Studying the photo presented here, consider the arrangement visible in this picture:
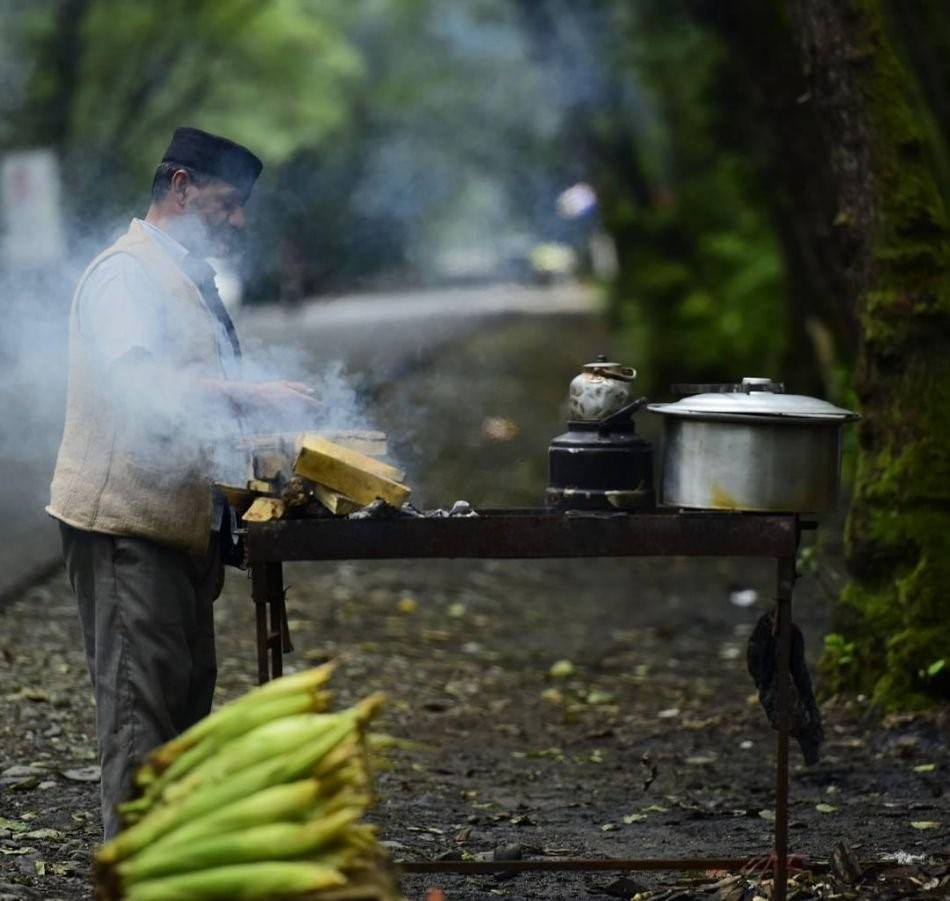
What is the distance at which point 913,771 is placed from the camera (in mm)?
6508

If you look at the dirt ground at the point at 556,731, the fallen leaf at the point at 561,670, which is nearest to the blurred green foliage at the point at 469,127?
the dirt ground at the point at 556,731

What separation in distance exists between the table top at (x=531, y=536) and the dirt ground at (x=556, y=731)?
3.80ft

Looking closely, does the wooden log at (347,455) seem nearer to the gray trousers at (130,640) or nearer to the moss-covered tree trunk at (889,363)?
the gray trousers at (130,640)

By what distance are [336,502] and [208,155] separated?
114 centimetres

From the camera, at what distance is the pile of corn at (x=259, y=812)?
Answer: 3.36 metres

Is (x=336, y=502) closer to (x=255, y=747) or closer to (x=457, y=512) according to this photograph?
(x=457, y=512)

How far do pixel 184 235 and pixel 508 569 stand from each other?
7728mm

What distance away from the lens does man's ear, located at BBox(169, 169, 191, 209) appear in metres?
4.70

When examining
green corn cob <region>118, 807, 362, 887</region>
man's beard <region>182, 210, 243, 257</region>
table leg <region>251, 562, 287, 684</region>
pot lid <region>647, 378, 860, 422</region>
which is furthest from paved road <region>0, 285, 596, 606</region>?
green corn cob <region>118, 807, 362, 887</region>

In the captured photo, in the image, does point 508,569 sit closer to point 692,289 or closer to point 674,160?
point 692,289

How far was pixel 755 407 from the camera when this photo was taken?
4.53 m

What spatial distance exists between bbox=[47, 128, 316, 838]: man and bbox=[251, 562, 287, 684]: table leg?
0.20 m

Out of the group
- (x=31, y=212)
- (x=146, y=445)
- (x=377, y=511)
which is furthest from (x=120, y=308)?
(x=31, y=212)

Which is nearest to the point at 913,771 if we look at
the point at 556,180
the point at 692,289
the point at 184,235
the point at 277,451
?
the point at 277,451
